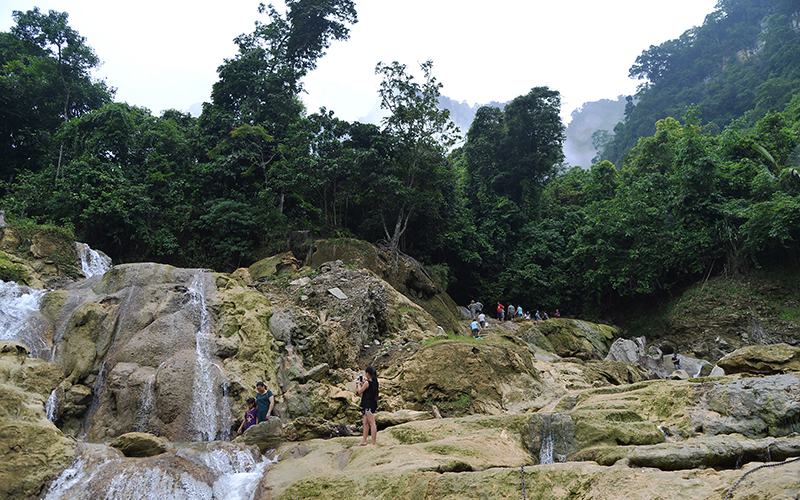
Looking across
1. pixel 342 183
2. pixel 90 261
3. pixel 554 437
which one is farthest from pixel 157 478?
pixel 342 183

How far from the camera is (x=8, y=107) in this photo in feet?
74.8

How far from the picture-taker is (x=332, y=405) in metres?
10.8

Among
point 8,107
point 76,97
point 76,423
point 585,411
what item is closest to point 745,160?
point 585,411

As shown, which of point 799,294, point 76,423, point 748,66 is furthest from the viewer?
point 748,66

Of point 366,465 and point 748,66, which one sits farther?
point 748,66

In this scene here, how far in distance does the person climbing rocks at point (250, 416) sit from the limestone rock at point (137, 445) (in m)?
1.66

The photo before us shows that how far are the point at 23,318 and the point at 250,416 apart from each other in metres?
6.92

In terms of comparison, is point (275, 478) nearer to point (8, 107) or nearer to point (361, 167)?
point (361, 167)

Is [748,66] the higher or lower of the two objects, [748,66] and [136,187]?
the higher

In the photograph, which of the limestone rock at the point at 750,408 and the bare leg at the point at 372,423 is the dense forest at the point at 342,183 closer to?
the bare leg at the point at 372,423

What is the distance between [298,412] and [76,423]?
470 centimetres

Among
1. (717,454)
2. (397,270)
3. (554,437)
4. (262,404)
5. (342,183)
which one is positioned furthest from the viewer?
(342,183)

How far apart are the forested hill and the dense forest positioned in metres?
19.4

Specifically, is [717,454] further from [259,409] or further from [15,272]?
[15,272]
